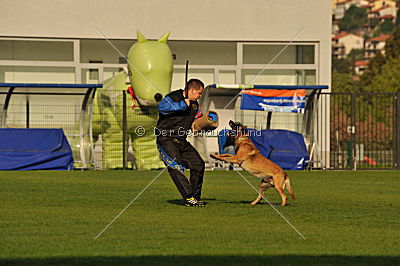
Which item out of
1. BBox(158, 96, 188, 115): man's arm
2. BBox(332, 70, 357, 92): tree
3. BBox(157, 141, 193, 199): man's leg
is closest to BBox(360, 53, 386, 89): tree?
BBox(332, 70, 357, 92): tree

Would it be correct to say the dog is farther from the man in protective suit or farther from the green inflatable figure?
the green inflatable figure

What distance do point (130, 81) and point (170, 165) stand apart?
1056cm

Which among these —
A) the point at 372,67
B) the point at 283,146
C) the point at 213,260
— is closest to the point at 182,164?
the point at 213,260

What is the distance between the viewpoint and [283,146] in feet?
72.8

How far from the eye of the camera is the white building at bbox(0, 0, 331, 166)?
27.0m

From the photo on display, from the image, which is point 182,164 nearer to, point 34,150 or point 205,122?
point 205,122

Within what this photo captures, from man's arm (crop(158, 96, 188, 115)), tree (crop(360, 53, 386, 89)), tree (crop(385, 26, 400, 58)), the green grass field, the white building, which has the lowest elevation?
the green grass field

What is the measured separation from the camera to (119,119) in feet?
74.9

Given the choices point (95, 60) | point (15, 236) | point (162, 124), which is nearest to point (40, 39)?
point (95, 60)

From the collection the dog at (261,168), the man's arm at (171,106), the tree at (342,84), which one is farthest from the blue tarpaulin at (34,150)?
the tree at (342,84)

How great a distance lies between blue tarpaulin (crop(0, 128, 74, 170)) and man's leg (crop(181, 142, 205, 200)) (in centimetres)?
1025

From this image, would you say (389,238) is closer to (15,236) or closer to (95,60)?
(15,236)

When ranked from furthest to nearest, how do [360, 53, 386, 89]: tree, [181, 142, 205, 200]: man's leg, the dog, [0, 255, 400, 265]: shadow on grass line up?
1. [360, 53, 386, 89]: tree
2. the dog
3. [181, 142, 205, 200]: man's leg
4. [0, 255, 400, 265]: shadow on grass

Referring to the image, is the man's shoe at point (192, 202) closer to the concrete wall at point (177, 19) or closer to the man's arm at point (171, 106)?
the man's arm at point (171, 106)
